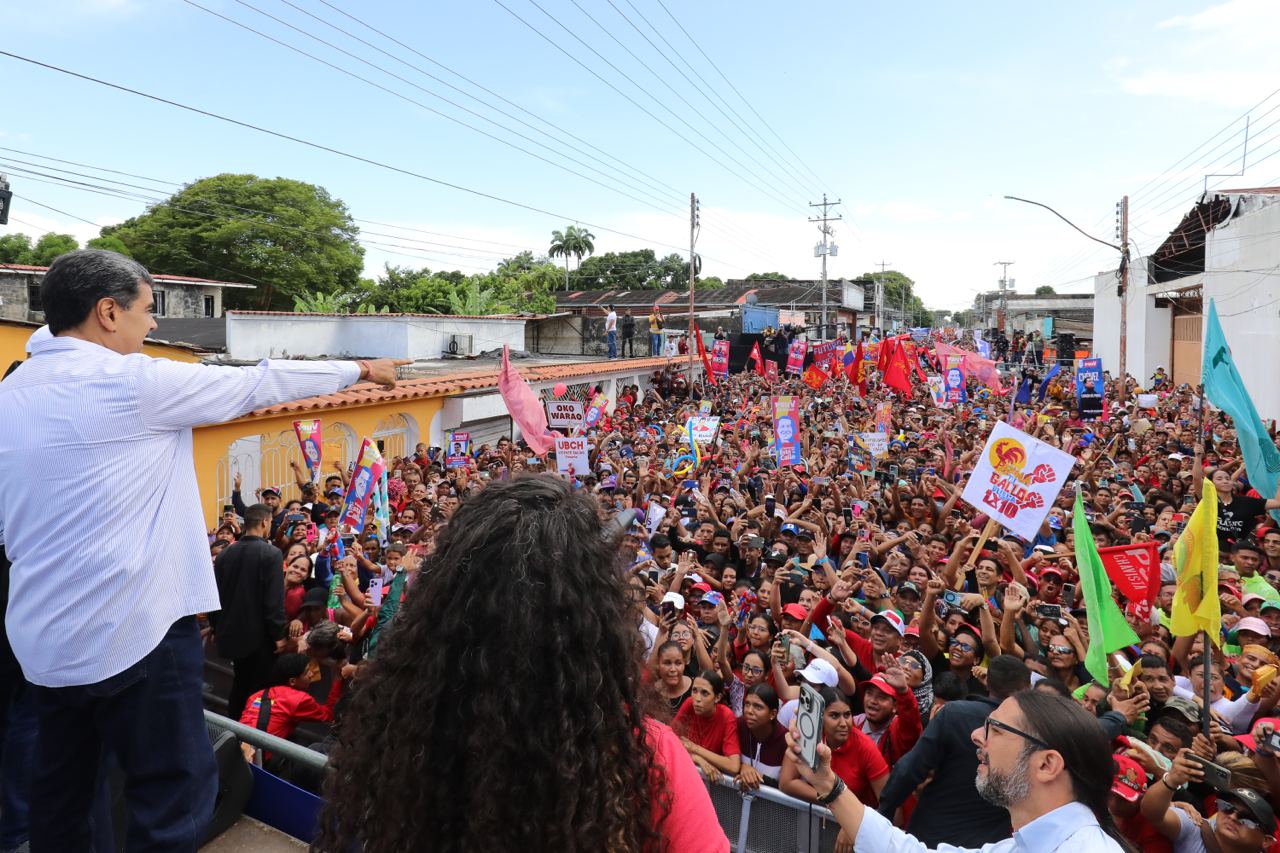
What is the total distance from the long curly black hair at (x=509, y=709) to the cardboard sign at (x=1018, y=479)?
270 inches

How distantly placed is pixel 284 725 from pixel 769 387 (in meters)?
22.6

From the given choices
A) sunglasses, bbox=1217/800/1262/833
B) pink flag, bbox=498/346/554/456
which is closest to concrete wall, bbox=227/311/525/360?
pink flag, bbox=498/346/554/456

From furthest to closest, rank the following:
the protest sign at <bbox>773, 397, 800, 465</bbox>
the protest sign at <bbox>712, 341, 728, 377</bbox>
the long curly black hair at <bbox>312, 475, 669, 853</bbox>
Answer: the protest sign at <bbox>712, 341, 728, 377</bbox>, the protest sign at <bbox>773, 397, 800, 465</bbox>, the long curly black hair at <bbox>312, 475, 669, 853</bbox>

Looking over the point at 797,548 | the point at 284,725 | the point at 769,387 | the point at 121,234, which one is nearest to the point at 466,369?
the point at 769,387

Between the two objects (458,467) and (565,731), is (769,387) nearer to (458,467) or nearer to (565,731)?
(458,467)

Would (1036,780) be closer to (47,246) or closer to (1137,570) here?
(1137,570)

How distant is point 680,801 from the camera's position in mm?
1347

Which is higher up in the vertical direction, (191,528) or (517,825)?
(191,528)

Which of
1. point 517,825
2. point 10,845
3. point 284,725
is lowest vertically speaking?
point 284,725

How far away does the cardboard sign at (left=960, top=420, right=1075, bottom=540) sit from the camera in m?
7.39

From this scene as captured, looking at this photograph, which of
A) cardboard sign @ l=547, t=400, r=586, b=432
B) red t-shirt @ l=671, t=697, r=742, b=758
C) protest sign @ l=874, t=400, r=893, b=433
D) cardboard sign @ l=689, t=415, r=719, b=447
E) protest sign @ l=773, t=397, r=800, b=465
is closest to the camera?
red t-shirt @ l=671, t=697, r=742, b=758

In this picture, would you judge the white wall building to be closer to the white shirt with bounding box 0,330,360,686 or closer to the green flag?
the green flag

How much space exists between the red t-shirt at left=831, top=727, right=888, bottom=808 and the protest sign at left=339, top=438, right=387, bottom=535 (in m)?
5.43

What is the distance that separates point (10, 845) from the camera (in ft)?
7.64
